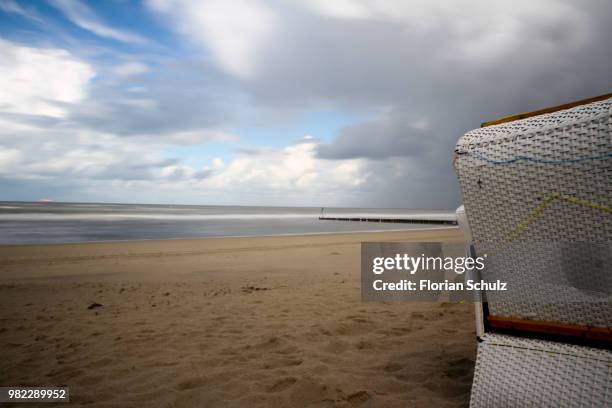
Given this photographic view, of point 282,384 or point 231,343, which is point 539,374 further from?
point 231,343

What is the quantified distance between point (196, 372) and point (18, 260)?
9.23m

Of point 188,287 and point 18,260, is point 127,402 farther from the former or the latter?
point 18,260

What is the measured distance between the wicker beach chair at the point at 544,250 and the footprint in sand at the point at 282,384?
138 cm

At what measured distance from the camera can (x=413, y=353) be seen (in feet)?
11.8

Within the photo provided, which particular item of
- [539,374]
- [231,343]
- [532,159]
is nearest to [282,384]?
[231,343]

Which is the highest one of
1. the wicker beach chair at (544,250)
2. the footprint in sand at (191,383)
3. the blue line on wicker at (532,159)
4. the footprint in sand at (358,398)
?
the blue line on wicker at (532,159)

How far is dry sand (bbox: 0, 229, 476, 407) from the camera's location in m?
2.93

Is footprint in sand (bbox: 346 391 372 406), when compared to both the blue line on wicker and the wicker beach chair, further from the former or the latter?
the blue line on wicker

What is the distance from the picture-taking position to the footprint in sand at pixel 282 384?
297cm

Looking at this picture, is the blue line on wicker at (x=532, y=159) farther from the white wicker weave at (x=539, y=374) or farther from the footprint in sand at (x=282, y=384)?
the footprint in sand at (x=282, y=384)

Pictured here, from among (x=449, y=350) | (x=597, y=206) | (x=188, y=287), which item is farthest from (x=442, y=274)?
(x=597, y=206)

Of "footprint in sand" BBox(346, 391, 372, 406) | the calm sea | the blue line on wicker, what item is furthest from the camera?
the calm sea

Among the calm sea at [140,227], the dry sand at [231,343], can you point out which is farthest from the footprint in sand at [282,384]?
the calm sea at [140,227]

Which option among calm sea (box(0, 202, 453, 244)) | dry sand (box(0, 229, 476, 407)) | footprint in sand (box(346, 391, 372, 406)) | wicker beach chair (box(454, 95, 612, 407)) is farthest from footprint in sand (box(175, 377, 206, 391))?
calm sea (box(0, 202, 453, 244))
